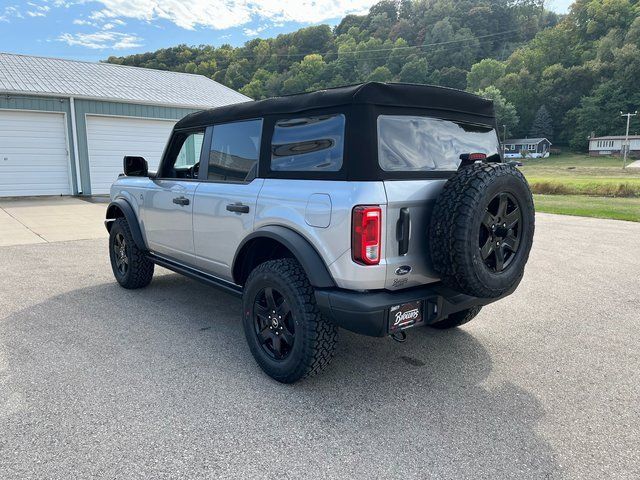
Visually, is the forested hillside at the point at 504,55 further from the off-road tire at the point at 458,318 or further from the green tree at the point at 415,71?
the off-road tire at the point at 458,318

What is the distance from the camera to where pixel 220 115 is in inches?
154

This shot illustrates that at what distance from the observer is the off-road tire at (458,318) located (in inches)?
154

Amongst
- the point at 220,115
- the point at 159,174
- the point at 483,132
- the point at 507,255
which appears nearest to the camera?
the point at 507,255

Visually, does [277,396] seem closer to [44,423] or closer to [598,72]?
[44,423]

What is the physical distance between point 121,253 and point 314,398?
136 inches

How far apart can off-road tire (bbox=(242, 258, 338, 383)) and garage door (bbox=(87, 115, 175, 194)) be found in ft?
49.1

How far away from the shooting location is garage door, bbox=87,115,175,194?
1588cm

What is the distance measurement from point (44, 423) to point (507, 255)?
2.97 metres

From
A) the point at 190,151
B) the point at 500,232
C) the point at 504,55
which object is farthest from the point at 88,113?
the point at 504,55

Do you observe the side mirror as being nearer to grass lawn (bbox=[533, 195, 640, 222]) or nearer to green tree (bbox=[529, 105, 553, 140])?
grass lawn (bbox=[533, 195, 640, 222])

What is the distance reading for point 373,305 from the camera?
2658 millimetres

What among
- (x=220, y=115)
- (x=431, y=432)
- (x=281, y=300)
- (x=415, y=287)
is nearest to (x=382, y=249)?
(x=415, y=287)

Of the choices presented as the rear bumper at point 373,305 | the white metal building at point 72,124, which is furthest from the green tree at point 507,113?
the rear bumper at point 373,305

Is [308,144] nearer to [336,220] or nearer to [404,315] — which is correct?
[336,220]
